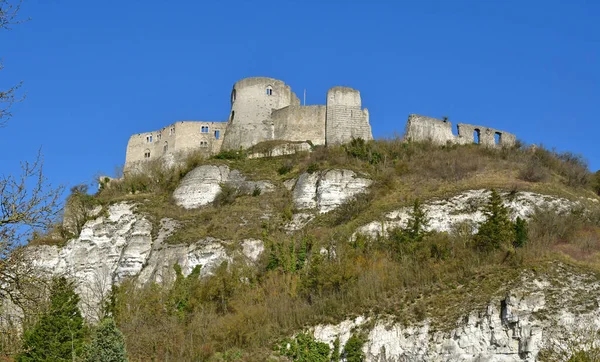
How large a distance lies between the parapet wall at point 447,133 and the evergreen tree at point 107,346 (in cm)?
2817

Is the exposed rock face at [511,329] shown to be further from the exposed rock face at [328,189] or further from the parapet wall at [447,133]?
the parapet wall at [447,133]

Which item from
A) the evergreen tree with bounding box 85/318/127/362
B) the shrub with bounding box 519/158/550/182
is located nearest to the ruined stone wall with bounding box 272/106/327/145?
the shrub with bounding box 519/158/550/182

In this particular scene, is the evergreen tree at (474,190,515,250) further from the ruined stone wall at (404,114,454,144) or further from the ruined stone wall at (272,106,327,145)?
the ruined stone wall at (272,106,327,145)

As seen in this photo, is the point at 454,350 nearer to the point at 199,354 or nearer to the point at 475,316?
the point at 475,316

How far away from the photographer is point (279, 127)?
52.8m

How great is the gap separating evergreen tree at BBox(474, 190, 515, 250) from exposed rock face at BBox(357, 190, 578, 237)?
2.72m

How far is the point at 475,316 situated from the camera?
91.3ft

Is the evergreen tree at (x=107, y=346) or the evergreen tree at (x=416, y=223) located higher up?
the evergreen tree at (x=416, y=223)

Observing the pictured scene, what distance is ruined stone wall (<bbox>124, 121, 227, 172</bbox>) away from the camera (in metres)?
55.5

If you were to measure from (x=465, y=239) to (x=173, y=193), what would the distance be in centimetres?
1863

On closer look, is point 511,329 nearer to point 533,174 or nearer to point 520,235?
point 520,235

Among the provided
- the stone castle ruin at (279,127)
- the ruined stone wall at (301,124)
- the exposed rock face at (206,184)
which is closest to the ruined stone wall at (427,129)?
the stone castle ruin at (279,127)

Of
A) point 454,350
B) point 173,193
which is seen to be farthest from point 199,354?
point 173,193

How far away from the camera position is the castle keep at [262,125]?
51344 millimetres
